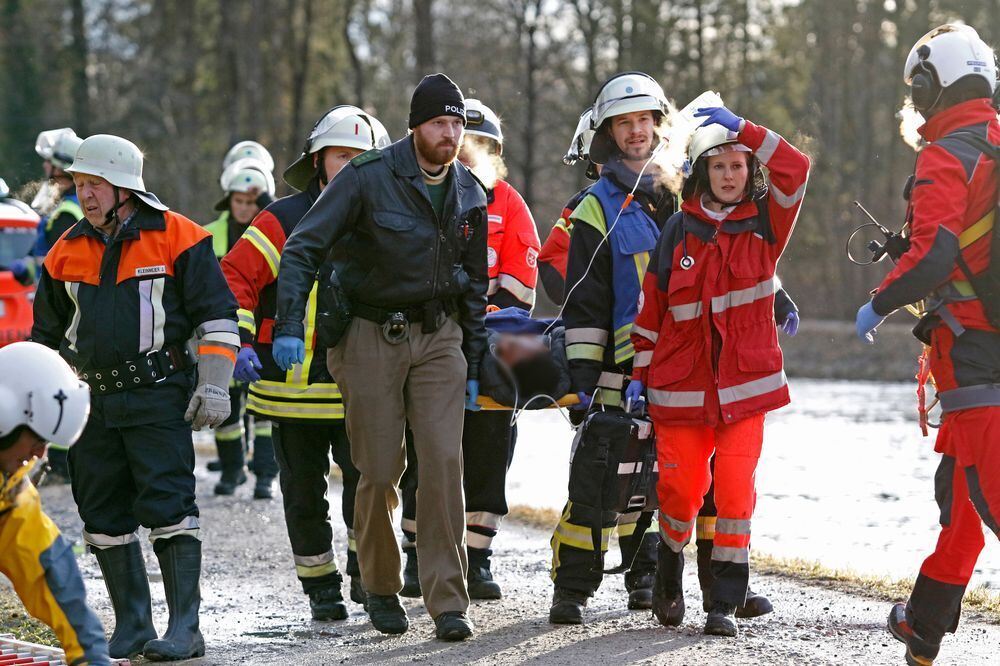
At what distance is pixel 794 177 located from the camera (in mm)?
6102

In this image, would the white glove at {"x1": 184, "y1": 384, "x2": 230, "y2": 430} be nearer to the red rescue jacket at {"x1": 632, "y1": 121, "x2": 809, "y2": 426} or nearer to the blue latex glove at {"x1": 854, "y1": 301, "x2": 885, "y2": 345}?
the red rescue jacket at {"x1": 632, "y1": 121, "x2": 809, "y2": 426}

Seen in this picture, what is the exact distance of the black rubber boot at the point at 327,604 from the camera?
6996mm

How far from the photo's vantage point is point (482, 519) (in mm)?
7605

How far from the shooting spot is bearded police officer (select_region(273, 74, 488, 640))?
6301 mm

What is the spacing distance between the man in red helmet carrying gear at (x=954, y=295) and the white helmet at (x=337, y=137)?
2813 millimetres

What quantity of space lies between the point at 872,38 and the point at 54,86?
22222 mm

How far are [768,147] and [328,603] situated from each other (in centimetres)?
305

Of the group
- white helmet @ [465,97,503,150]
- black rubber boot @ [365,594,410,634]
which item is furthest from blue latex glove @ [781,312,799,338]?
black rubber boot @ [365,594,410,634]

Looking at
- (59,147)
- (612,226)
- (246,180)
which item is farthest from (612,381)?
(59,147)

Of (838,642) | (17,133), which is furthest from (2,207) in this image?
(17,133)

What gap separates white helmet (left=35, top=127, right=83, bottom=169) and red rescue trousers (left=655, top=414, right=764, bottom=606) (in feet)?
22.3

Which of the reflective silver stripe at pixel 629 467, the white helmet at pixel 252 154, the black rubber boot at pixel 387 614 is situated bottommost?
the black rubber boot at pixel 387 614

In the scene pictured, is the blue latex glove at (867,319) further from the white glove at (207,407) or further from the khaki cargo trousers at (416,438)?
the white glove at (207,407)

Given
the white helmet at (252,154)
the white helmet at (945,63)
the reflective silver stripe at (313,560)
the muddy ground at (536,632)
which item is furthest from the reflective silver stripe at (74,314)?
the white helmet at (252,154)
